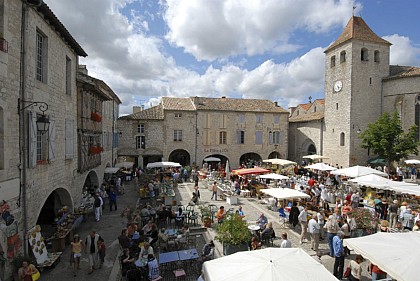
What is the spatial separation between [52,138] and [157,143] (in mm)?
17504

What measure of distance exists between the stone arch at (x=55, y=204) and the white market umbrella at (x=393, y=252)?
33.2 ft

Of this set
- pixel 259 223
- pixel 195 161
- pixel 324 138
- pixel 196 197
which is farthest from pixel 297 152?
pixel 259 223

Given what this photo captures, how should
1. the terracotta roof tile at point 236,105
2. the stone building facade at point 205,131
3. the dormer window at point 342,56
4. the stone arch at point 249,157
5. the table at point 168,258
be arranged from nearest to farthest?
the table at point 168,258, the dormer window at point 342,56, the stone building facade at point 205,131, the terracotta roof tile at point 236,105, the stone arch at point 249,157

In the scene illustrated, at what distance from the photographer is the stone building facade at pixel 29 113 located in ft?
20.3

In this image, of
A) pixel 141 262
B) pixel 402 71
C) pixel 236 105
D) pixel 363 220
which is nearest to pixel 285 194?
pixel 363 220

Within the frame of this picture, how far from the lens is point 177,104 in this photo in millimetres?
27531

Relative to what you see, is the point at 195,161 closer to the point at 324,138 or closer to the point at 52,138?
the point at 324,138

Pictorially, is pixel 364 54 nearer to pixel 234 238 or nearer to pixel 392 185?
pixel 392 185

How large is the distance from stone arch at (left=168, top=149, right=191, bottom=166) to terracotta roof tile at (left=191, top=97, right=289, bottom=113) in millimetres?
5462

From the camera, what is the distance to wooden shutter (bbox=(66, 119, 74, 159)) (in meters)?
10.3

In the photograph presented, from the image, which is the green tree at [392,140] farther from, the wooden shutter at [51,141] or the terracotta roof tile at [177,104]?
the wooden shutter at [51,141]

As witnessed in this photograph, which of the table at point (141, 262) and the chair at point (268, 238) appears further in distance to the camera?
the chair at point (268, 238)

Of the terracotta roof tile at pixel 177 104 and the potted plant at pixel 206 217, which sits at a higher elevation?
the terracotta roof tile at pixel 177 104

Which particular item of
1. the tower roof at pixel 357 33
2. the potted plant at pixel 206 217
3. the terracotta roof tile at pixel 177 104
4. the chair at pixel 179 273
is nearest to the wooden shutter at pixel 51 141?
the chair at pixel 179 273
